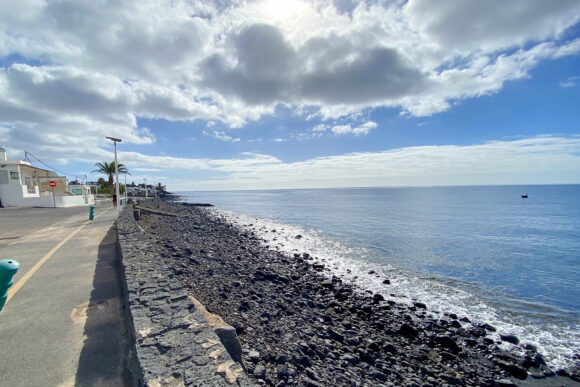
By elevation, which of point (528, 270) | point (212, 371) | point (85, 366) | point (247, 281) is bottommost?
point (528, 270)

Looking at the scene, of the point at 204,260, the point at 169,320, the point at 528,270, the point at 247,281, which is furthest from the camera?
the point at 528,270

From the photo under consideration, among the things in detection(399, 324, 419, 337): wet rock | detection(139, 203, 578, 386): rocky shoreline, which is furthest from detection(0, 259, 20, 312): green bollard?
detection(399, 324, 419, 337): wet rock

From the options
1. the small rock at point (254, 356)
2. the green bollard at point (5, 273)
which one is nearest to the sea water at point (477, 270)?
the small rock at point (254, 356)

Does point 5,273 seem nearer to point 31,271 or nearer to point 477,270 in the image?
point 31,271

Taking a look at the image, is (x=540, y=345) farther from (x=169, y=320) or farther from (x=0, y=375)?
(x=0, y=375)

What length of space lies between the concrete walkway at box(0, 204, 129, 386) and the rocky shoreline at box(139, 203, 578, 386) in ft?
6.93

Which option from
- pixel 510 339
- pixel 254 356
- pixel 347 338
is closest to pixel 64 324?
pixel 254 356

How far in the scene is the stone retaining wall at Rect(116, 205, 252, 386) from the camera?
258cm

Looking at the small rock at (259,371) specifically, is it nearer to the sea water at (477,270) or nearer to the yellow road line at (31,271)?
the yellow road line at (31,271)

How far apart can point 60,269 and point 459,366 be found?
33.7 ft

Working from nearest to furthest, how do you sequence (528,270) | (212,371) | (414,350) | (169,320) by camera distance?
(212,371)
(169,320)
(414,350)
(528,270)

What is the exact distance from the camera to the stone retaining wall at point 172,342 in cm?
258

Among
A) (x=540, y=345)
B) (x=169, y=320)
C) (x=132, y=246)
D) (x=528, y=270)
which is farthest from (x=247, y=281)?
(x=528, y=270)

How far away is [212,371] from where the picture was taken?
8.75 feet
